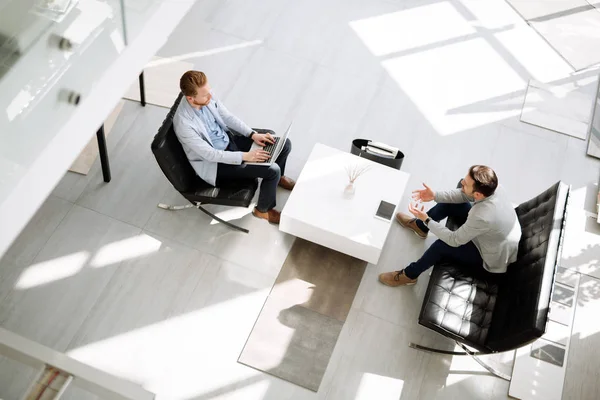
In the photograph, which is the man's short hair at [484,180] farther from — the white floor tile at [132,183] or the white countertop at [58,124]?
the white floor tile at [132,183]

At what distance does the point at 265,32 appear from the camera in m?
5.88

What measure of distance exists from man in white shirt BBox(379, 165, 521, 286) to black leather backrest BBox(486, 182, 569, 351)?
0.11 meters

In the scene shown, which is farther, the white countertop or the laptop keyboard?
the laptop keyboard

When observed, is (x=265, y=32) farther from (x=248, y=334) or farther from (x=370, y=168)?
(x=248, y=334)

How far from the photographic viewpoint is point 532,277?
375 cm

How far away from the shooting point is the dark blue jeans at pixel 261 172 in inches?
173

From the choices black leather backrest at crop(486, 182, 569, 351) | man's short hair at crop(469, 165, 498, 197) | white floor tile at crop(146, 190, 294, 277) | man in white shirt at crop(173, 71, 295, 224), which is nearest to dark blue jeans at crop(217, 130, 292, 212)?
man in white shirt at crop(173, 71, 295, 224)

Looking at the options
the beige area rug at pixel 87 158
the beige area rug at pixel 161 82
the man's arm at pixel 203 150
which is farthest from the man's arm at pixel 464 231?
the beige area rug at pixel 87 158

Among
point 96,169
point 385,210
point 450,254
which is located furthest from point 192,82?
point 450,254

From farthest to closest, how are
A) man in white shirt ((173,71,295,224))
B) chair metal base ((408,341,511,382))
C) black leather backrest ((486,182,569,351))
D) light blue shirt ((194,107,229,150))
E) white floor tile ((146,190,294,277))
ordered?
white floor tile ((146,190,294,277)), light blue shirt ((194,107,229,150)), chair metal base ((408,341,511,382)), man in white shirt ((173,71,295,224)), black leather backrest ((486,182,569,351))

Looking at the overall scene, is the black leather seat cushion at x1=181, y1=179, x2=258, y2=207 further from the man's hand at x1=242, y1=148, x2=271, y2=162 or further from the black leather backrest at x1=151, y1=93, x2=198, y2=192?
the man's hand at x1=242, y1=148, x2=271, y2=162

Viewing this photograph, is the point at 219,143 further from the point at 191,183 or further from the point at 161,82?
the point at 161,82

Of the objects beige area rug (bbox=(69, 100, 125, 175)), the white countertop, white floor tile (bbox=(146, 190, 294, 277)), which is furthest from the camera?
beige area rug (bbox=(69, 100, 125, 175))

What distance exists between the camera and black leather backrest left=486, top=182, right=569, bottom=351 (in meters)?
3.53
